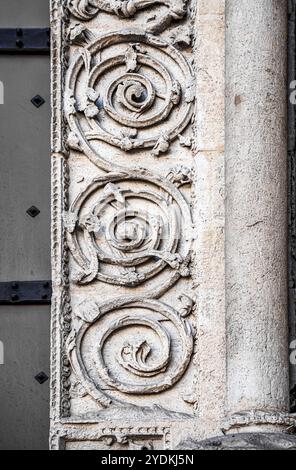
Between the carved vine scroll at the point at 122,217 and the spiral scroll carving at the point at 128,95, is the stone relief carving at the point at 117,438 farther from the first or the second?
the spiral scroll carving at the point at 128,95

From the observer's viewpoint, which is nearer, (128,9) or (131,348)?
(131,348)

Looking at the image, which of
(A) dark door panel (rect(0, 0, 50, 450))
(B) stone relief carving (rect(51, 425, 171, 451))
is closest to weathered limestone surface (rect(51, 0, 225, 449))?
(B) stone relief carving (rect(51, 425, 171, 451))

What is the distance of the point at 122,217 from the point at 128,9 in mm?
727

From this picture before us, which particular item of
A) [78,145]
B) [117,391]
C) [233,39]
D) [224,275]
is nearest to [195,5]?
[233,39]

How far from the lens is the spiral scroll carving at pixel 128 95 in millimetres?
5172

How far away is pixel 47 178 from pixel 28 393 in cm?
75

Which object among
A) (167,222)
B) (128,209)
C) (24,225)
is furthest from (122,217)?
(24,225)

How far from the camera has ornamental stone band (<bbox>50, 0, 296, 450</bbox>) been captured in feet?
16.1

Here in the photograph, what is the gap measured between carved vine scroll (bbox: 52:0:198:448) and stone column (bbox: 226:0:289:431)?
0.19 meters

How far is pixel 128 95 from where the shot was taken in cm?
520

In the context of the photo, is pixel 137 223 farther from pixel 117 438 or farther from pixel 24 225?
pixel 117 438

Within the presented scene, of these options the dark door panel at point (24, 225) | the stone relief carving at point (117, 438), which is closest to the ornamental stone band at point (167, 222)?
the stone relief carving at point (117, 438)

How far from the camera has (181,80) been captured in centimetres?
523

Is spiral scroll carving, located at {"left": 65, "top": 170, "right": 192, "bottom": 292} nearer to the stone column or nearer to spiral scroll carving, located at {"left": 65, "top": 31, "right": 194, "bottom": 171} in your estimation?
spiral scroll carving, located at {"left": 65, "top": 31, "right": 194, "bottom": 171}
